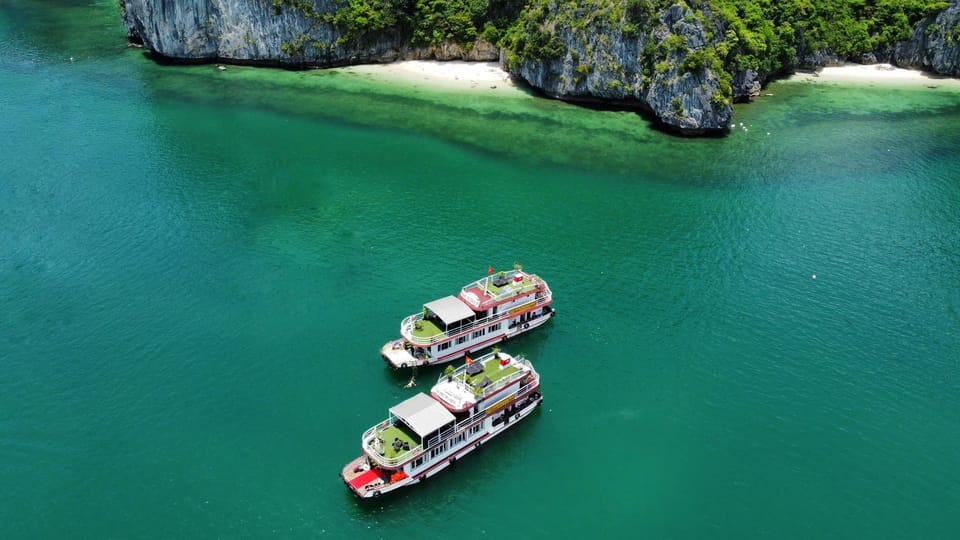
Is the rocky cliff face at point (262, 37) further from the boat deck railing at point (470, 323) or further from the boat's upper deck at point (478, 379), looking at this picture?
the boat's upper deck at point (478, 379)

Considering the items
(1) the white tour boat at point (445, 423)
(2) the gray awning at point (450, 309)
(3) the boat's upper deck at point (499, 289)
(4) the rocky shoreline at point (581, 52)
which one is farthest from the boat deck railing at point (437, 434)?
(4) the rocky shoreline at point (581, 52)

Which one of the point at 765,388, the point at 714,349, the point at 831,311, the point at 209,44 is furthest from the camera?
the point at 209,44

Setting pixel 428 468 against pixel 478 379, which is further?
pixel 478 379

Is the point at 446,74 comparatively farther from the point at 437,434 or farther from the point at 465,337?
the point at 437,434

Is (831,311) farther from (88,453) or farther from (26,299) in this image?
(26,299)

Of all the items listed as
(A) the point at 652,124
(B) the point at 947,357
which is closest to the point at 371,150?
(A) the point at 652,124

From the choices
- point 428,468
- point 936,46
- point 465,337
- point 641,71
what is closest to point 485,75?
point 641,71
